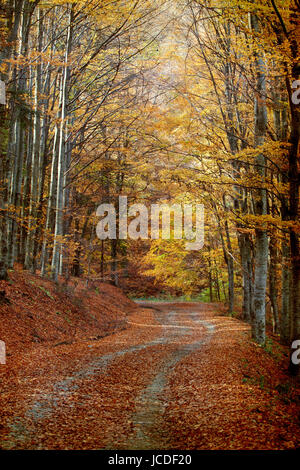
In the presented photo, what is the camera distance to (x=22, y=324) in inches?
441

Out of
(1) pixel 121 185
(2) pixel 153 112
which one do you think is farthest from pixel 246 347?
(1) pixel 121 185

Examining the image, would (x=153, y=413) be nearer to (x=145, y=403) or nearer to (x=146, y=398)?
(x=145, y=403)

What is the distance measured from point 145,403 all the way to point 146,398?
30cm

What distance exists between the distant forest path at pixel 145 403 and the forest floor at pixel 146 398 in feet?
0.05

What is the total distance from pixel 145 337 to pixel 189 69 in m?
10.9

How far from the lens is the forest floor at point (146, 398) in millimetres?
4930

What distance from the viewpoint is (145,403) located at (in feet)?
21.7

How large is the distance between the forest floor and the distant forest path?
0.01m

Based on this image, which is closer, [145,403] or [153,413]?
[153,413]

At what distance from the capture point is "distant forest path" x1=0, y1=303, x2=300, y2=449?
4.89 metres

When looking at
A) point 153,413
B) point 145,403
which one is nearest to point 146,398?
point 145,403

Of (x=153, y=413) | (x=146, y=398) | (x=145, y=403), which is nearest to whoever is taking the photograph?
(x=153, y=413)

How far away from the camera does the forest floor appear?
493 cm

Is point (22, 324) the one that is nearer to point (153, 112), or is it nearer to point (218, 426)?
point (218, 426)
